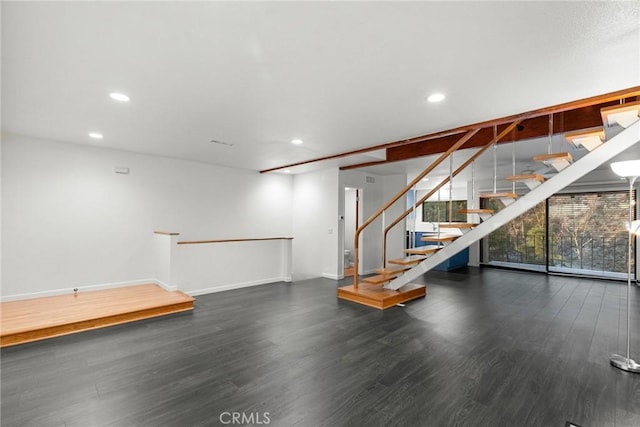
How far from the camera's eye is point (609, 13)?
1688mm

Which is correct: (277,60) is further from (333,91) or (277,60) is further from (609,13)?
(609,13)

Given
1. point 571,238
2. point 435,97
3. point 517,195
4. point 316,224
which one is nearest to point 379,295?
point 517,195

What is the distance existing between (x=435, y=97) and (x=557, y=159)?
1.64 m

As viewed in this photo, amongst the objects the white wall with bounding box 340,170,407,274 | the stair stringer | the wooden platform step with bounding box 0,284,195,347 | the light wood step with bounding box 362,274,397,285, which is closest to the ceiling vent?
the wooden platform step with bounding box 0,284,195,347

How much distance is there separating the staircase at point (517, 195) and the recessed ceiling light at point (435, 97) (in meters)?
1.19

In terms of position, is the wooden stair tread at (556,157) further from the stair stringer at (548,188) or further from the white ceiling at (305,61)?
the white ceiling at (305,61)

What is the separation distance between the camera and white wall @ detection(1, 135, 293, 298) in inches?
172

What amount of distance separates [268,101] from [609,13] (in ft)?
8.50

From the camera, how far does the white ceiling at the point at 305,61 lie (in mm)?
1707

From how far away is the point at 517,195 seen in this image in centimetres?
365

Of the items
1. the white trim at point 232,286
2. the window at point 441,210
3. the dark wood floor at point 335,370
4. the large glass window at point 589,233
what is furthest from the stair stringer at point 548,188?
the window at point 441,210

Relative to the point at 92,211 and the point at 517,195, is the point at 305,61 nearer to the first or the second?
the point at 517,195

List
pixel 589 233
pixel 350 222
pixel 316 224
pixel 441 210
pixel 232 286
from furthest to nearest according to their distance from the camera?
pixel 441 210 < pixel 350 222 < pixel 589 233 < pixel 316 224 < pixel 232 286

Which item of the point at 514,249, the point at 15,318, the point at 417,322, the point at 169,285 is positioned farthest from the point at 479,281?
the point at 15,318
